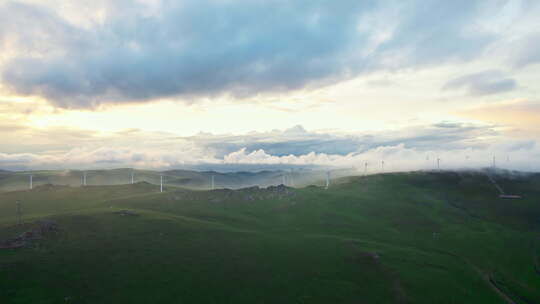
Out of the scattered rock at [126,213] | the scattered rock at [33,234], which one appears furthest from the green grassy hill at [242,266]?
the scattered rock at [33,234]

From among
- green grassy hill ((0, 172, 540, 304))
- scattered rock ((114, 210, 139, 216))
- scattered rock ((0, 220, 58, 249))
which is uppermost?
scattered rock ((114, 210, 139, 216))

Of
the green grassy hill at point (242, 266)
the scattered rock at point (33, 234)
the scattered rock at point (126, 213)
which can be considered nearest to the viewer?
the green grassy hill at point (242, 266)

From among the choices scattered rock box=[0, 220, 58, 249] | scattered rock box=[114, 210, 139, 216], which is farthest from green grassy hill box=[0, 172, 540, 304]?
scattered rock box=[0, 220, 58, 249]

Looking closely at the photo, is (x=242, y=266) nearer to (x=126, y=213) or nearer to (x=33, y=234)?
(x=33, y=234)

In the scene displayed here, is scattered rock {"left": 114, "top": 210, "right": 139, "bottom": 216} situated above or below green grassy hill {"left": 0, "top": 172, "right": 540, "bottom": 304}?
above

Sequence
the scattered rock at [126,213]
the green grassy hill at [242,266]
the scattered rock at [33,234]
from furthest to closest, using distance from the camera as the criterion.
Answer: the scattered rock at [126,213] < the scattered rock at [33,234] < the green grassy hill at [242,266]

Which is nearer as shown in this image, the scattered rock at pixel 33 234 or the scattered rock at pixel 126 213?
the scattered rock at pixel 33 234

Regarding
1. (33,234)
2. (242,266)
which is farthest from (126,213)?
(242,266)

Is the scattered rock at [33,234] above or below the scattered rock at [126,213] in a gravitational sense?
below

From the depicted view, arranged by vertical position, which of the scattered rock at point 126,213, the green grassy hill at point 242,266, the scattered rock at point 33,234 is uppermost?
the scattered rock at point 126,213

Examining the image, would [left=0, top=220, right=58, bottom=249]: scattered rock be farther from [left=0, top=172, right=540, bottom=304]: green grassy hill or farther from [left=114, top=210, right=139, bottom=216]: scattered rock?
[left=114, top=210, right=139, bottom=216]: scattered rock

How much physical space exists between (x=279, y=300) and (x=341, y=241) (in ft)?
233

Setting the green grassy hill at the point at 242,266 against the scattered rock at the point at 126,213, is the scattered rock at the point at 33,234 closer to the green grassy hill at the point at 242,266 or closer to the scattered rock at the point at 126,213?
the green grassy hill at the point at 242,266

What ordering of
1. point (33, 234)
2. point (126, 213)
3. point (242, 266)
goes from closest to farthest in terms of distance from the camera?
point (242, 266) < point (33, 234) < point (126, 213)
